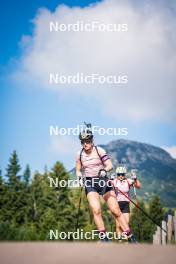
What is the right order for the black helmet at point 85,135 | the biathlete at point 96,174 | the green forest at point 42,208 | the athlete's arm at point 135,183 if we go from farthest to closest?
the green forest at point 42,208 < the athlete's arm at point 135,183 < the black helmet at point 85,135 < the biathlete at point 96,174

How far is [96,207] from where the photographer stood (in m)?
5.61

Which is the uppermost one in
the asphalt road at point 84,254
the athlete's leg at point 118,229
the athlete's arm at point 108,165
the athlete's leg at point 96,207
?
the athlete's arm at point 108,165

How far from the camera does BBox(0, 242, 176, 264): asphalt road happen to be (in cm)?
358

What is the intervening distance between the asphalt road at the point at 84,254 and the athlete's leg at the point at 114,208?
1.80 m

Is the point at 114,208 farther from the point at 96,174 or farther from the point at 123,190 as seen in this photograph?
the point at 123,190

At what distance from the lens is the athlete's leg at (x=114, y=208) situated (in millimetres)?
6090

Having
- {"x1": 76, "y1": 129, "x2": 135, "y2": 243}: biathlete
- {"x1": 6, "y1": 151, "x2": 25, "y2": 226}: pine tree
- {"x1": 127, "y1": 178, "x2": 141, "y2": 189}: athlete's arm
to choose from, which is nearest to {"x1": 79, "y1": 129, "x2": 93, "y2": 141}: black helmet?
{"x1": 76, "y1": 129, "x2": 135, "y2": 243}: biathlete

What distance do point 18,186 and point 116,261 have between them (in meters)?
9.13

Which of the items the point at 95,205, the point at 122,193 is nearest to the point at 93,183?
the point at 95,205

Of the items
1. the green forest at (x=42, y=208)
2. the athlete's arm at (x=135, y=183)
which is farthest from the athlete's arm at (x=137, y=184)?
the green forest at (x=42, y=208)

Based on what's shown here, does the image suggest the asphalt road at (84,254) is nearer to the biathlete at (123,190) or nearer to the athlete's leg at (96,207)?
the athlete's leg at (96,207)

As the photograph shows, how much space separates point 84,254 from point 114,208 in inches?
92.7

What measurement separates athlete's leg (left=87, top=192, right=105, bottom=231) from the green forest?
601mm

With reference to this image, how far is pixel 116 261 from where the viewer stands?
139 inches
